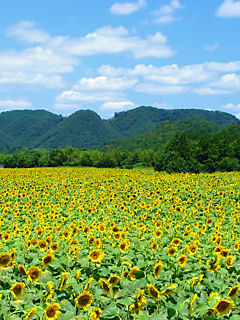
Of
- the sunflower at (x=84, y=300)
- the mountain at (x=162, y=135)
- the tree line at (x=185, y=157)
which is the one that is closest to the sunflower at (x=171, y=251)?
the sunflower at (x=84, y=300)

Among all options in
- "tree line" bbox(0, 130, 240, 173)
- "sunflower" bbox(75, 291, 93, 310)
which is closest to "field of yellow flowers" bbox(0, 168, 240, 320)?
"sunflower" bbox(75, 291, 93, 310)

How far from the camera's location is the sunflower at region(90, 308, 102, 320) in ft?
7.67

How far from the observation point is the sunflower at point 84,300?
101 inches

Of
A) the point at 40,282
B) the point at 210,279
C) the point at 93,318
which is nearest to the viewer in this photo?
the point at 93,318

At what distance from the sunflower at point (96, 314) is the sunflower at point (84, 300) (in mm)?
153

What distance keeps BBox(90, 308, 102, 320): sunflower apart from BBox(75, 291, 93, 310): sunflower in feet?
0.50

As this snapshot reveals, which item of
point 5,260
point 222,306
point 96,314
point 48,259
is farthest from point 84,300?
point 5,260

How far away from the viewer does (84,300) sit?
2.58 meters

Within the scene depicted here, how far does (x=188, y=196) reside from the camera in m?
10.3

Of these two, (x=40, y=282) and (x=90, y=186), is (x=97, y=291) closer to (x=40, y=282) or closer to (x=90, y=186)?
(x=40, y=282)

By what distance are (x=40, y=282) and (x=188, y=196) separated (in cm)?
762

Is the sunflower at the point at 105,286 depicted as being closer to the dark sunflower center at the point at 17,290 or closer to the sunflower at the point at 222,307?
the dark sunflower center at the point at 17,290

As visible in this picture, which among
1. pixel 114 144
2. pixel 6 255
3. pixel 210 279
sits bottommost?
pixel 210 279

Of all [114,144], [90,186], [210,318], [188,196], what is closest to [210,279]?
[210,318]
